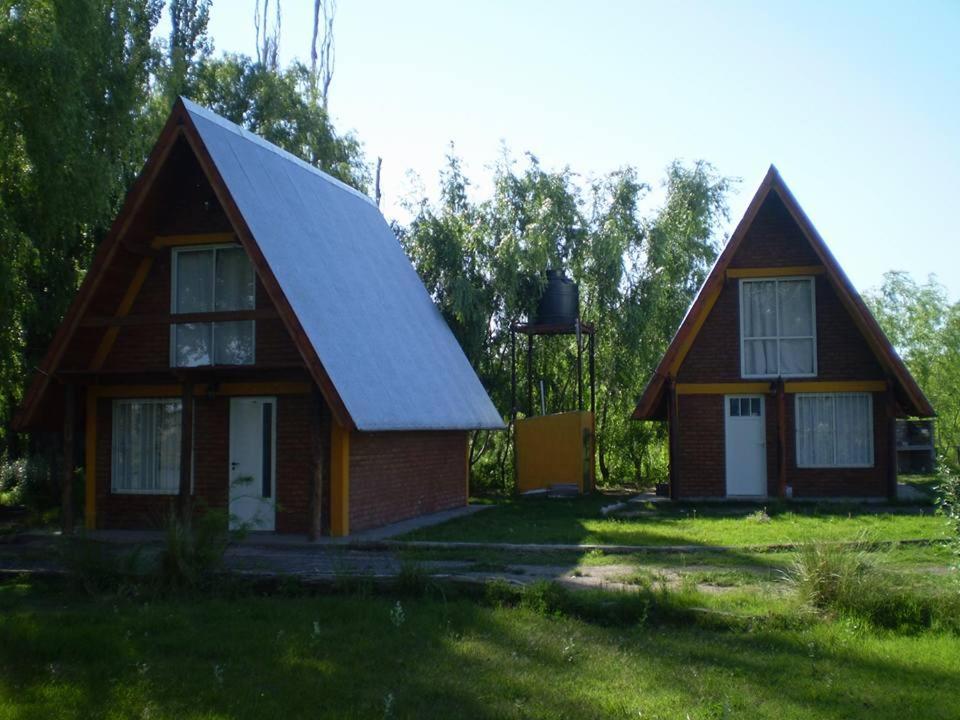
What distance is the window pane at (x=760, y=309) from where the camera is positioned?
2336 cm

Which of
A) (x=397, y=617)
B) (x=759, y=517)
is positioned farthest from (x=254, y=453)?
(x=759, y=517)

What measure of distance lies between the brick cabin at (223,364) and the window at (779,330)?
8221mm

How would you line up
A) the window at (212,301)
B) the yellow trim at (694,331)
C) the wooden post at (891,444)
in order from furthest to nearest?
the yellow trim at (694,331), the wooden post at (891,444), the window at (212,301)

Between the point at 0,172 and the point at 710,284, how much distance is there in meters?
14.4

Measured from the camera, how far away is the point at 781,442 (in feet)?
72.7

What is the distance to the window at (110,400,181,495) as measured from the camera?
1808cm

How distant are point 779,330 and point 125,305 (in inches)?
551

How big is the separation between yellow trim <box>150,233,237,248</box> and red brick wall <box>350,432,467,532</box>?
4.05 meters

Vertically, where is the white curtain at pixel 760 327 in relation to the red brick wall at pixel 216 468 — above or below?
above

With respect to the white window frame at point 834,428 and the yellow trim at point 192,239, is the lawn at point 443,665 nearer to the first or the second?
the yellow trim at point 192,239

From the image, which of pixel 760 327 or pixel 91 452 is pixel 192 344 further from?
pixel 760 327

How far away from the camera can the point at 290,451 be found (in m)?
17.3

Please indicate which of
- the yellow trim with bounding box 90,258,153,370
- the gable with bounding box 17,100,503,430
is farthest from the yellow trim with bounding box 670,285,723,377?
the yellow trim with bounding box 90,258,153,370

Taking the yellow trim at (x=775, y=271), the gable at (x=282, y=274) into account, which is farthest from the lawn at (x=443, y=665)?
the yellow trim at (x=775, y=271)
